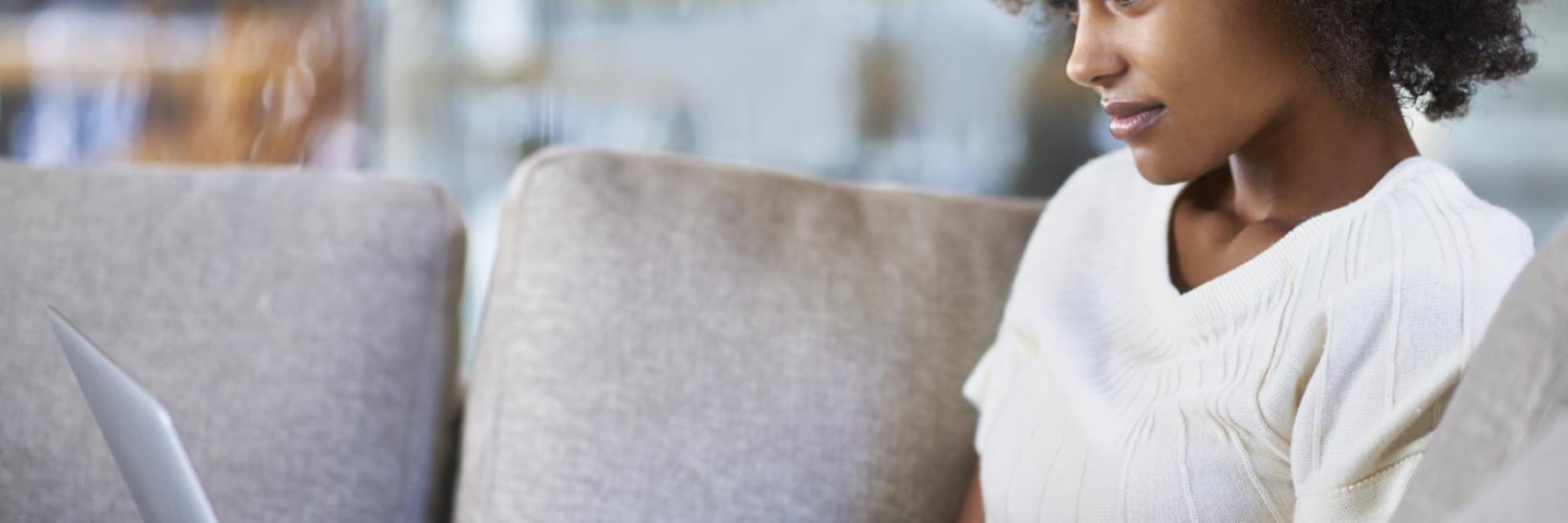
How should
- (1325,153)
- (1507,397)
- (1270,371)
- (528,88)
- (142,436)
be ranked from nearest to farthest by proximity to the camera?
1. (1507,397)
2. (142,436)
3. (1270,371)
4. (1325,153)
5. (528,88)

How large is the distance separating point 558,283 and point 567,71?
2.25 metres

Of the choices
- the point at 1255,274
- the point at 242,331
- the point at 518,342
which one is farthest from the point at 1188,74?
the point at 242,331

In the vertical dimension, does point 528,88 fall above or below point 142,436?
below

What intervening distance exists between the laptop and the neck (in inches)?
26.1

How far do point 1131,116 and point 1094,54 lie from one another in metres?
0.05

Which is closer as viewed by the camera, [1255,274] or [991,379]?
[1255,274]

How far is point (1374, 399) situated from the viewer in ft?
2.36

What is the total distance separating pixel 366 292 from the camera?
3.82 ft

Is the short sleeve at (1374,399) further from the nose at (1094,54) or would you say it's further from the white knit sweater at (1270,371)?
the nose at (1094,54)

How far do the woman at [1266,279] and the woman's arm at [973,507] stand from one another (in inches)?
2.5

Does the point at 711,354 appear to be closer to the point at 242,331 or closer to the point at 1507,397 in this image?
the point at 242,331

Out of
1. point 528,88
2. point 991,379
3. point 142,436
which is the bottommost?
point 528,88

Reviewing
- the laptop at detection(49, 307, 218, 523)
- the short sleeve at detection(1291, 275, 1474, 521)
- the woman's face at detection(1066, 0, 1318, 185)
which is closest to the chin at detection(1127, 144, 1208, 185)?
the woman's face at detection(1066, 0, 1318, 185)

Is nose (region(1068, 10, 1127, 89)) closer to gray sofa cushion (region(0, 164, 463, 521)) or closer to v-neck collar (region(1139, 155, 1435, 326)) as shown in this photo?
v-neck collar (region(1139, 155, 1435, 326))
